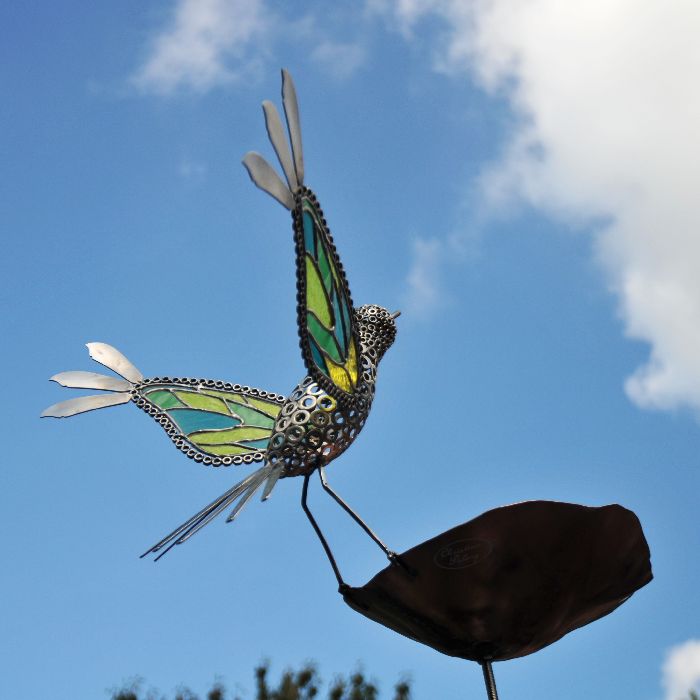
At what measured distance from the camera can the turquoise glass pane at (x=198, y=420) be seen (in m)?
6.71

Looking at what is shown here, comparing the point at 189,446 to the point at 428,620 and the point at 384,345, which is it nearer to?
the point at 384,345

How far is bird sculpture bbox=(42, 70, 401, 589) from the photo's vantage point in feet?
16.9

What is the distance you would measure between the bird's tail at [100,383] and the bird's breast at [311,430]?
152cm

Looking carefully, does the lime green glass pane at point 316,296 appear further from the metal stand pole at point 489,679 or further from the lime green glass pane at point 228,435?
the metal stand pole at point 489,679

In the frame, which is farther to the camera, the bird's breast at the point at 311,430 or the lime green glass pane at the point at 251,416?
the lime green glass pane at the point at 251,416

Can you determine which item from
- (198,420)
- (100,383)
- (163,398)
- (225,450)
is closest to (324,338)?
(225,450)

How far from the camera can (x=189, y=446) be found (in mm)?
6629

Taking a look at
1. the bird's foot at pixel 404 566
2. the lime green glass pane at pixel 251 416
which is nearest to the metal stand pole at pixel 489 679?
the bird's foot at pixel 404 566

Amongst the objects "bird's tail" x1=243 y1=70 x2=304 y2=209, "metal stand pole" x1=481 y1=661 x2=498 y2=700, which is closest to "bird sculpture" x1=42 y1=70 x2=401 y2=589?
"bird's tail" x1=243 y1=70 x2=304 y2=209

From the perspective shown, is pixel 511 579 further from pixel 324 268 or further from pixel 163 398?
pixel 163 398

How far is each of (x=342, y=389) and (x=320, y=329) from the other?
39 cm

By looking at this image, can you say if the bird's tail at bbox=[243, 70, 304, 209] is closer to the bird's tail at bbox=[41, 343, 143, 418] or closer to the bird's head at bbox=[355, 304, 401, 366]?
the bird's head at bbox=[355, 304, 401, 366]

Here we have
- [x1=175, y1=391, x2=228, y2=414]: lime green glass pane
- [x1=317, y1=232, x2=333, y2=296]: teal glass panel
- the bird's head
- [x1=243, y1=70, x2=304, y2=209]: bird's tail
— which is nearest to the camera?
[x1=243, y1=70, x2=304, y2=209]: bird's tail

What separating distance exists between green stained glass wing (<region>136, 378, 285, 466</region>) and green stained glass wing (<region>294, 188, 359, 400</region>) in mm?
1015
